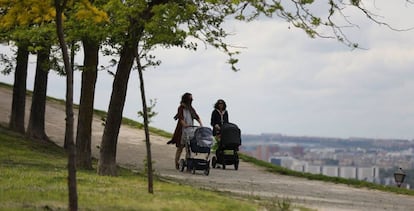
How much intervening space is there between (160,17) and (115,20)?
1.93 m

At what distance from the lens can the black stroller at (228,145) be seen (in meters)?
26.0

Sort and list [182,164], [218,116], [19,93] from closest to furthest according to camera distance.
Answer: [182,164] < [218,116] < [19,93]

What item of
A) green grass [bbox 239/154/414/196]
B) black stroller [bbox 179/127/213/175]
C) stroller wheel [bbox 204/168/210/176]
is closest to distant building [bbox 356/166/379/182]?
green grass [bbox 239/154/414/196]

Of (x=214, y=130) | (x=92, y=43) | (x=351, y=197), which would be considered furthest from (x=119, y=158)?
(x=351, y=197)

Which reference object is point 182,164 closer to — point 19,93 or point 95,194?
point 19,93

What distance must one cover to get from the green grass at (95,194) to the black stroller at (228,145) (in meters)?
5.03

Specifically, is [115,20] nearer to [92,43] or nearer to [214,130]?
[92,43]

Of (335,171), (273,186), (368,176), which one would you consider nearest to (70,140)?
(273,186)

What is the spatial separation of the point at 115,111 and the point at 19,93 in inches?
513

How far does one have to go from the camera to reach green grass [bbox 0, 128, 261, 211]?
13.4 m

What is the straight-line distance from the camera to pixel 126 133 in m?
39.2

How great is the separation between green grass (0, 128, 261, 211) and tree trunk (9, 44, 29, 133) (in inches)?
423

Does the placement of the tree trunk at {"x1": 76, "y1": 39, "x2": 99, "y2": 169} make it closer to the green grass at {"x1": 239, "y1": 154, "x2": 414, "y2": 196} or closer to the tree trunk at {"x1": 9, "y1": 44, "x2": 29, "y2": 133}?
the green grass at {"x1": 239, "y1": 154, "x2": 414, "y2": 196}

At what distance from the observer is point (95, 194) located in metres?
14.9
